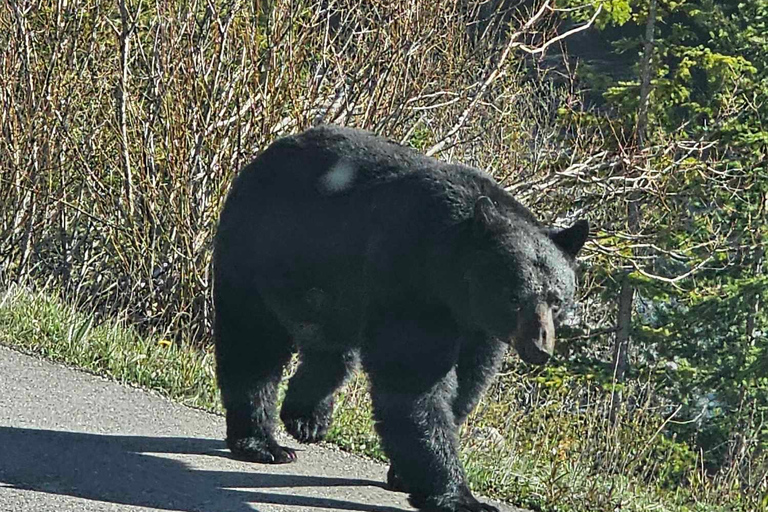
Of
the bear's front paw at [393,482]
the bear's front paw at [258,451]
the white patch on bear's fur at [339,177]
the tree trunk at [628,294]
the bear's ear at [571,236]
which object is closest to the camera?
the bear's ear at [571,236]

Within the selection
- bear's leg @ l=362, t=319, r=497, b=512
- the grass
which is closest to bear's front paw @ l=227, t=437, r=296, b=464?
the grass

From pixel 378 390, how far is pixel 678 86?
49.1 ft

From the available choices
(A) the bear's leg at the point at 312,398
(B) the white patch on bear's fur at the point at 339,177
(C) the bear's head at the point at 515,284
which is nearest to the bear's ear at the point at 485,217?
(C) the bear's head at the point at 515,284

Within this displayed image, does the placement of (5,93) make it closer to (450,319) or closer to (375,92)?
(375,92)

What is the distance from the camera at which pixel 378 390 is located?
16.7 ft

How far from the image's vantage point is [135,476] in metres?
5.25

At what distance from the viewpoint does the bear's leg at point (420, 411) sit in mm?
4969

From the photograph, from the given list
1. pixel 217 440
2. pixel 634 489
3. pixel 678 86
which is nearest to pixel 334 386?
pixel 217 440

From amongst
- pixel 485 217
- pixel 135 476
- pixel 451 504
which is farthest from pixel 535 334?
pixel 135 476

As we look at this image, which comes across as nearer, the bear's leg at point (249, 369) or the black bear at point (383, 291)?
the black bear at point (383, 291)

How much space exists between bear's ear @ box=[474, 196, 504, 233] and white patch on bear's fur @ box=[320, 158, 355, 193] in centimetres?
74

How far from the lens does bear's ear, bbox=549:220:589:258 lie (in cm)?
516

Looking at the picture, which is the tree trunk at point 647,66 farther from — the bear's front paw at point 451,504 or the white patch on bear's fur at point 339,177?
the bear's front paw at point 451,504

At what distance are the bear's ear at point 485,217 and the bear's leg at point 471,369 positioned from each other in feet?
1.99
